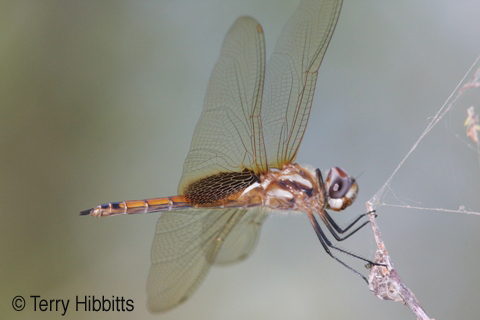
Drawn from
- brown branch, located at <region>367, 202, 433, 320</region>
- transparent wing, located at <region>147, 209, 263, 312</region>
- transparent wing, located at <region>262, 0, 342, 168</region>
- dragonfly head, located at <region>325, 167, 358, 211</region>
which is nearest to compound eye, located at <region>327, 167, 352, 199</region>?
dragonfly head, located at <region>325, 167, 358, 211</region>

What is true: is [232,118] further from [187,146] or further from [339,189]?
[187,146]

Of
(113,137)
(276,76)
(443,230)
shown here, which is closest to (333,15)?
(276,76)

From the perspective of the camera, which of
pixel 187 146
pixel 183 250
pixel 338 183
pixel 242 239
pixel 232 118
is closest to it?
pixel 338 183

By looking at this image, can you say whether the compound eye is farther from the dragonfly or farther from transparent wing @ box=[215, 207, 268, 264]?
transparent wing @ box=[215, 207, 268, 264]

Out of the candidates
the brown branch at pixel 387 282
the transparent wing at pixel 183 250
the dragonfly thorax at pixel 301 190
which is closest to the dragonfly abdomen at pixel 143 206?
the transparent wing at pixel 183 250

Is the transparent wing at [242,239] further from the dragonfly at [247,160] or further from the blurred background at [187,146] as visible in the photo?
the blurred background at [187,146]

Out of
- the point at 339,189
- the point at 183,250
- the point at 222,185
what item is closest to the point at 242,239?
the point at 183,250
